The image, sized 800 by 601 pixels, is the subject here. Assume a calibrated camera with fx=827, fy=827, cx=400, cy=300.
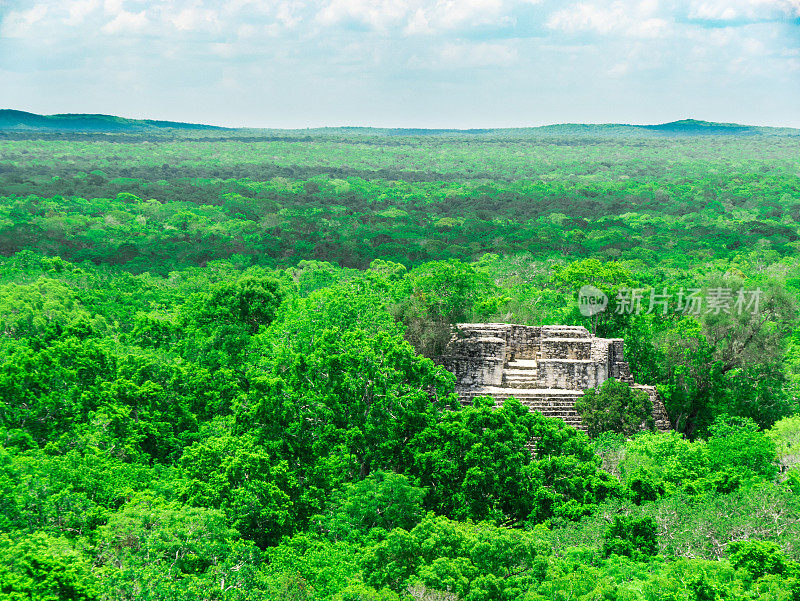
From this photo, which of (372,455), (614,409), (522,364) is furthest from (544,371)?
(372,455)

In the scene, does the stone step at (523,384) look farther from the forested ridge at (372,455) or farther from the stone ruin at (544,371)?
the forested ridge at (372,455)

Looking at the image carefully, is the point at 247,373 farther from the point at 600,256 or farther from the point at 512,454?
the point at 600,256

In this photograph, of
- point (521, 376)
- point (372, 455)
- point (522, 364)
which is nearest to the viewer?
point (372, 455)

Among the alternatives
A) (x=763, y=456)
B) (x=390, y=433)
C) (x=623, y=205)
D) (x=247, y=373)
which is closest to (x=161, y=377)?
(x=247, y=373)

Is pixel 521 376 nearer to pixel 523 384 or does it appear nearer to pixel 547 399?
pixel 523 384

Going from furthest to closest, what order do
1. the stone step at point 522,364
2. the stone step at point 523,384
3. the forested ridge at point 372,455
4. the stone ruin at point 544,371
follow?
the stone step at point 522,364, the stone step at point 523,384, the stone ruin at point 544,371, the forested ridge at point 372,455

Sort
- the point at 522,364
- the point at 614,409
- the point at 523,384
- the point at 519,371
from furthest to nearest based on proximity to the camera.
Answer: the point at 522,364 → the point at 519,371 → the point at 523,384 → the point at 614,409

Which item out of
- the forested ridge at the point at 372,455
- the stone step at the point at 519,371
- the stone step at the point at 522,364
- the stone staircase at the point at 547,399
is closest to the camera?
the forested ridge at the point at 372,455

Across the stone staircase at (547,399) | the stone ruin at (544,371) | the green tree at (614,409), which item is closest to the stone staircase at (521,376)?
the stone ruin at (544,371)

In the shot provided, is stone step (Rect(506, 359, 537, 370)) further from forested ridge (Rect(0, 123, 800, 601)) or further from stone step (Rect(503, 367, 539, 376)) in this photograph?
forested ridge (Rect(0, 123, 800, 601))
